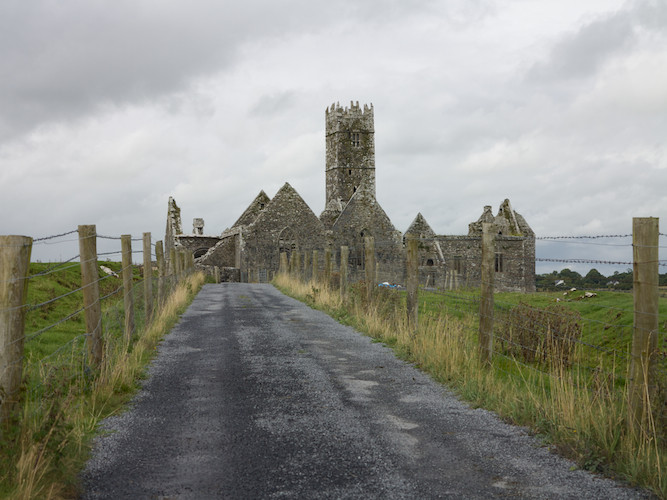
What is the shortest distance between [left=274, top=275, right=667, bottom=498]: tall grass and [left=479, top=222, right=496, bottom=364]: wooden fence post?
7.2 inches

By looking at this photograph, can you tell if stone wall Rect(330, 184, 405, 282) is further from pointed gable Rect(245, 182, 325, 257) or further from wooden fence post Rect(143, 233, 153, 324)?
wooden fence post Rect(143, 233, 153, 324)

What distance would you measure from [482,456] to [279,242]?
39.0 meters

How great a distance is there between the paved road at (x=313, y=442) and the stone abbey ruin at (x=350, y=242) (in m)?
30.3

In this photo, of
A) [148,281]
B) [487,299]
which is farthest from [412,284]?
[148,281]

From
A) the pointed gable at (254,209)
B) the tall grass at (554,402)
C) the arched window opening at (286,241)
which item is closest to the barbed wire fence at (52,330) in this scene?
the tall grass at (554,402)

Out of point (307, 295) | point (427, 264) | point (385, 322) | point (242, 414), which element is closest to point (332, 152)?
point (427, 264)

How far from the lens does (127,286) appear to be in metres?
11.3

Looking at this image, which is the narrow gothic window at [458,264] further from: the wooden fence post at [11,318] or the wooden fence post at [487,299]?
the wooden fence post at [11,318]

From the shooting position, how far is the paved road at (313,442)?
4684mm

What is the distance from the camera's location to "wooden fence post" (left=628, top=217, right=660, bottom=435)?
5.51 meters

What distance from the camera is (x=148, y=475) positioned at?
4.95m

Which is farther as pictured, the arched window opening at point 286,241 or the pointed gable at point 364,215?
the pointed gable at point 364,215

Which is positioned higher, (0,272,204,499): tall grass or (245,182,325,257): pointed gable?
(245,182,325,257): pointed gable

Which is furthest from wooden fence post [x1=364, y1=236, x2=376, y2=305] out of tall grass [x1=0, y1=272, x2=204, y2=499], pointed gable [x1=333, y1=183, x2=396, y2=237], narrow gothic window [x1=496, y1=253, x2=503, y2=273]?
narrow gothic window [x1=496, y1=253, x2=503, y2=273]
